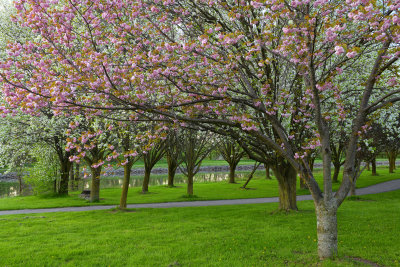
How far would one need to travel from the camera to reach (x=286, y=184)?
13.4 m

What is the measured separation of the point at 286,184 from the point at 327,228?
21.9ft

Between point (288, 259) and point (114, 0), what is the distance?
7702 mm

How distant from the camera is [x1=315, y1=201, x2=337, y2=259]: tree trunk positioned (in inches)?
267

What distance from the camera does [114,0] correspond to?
752cm

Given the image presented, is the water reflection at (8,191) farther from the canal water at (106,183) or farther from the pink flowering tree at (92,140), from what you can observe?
the pink flowering tree at (92,140)

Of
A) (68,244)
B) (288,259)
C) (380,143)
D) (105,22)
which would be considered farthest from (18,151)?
(380,143)

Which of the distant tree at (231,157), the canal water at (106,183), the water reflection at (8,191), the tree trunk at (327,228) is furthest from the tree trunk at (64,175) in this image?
the tree trunk at (327,228)

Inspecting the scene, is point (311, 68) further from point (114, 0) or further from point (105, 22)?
point (105, 22)

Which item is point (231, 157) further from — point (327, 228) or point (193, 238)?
point (327, 228)

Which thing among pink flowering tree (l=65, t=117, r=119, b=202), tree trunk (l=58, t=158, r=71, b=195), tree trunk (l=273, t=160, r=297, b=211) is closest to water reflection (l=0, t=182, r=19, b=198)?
tree trunk (l=58, t=158, r=71, b=195)

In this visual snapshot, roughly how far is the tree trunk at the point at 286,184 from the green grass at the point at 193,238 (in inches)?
23.3

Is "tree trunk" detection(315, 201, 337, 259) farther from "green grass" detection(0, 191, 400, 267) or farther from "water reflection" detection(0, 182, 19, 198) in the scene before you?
"water reflection" detection(0, 182, 19, 198)

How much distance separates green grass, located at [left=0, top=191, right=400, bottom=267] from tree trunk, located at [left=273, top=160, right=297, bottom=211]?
1.94 ft

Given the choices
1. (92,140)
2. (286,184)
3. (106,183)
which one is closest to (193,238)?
(92,140)
